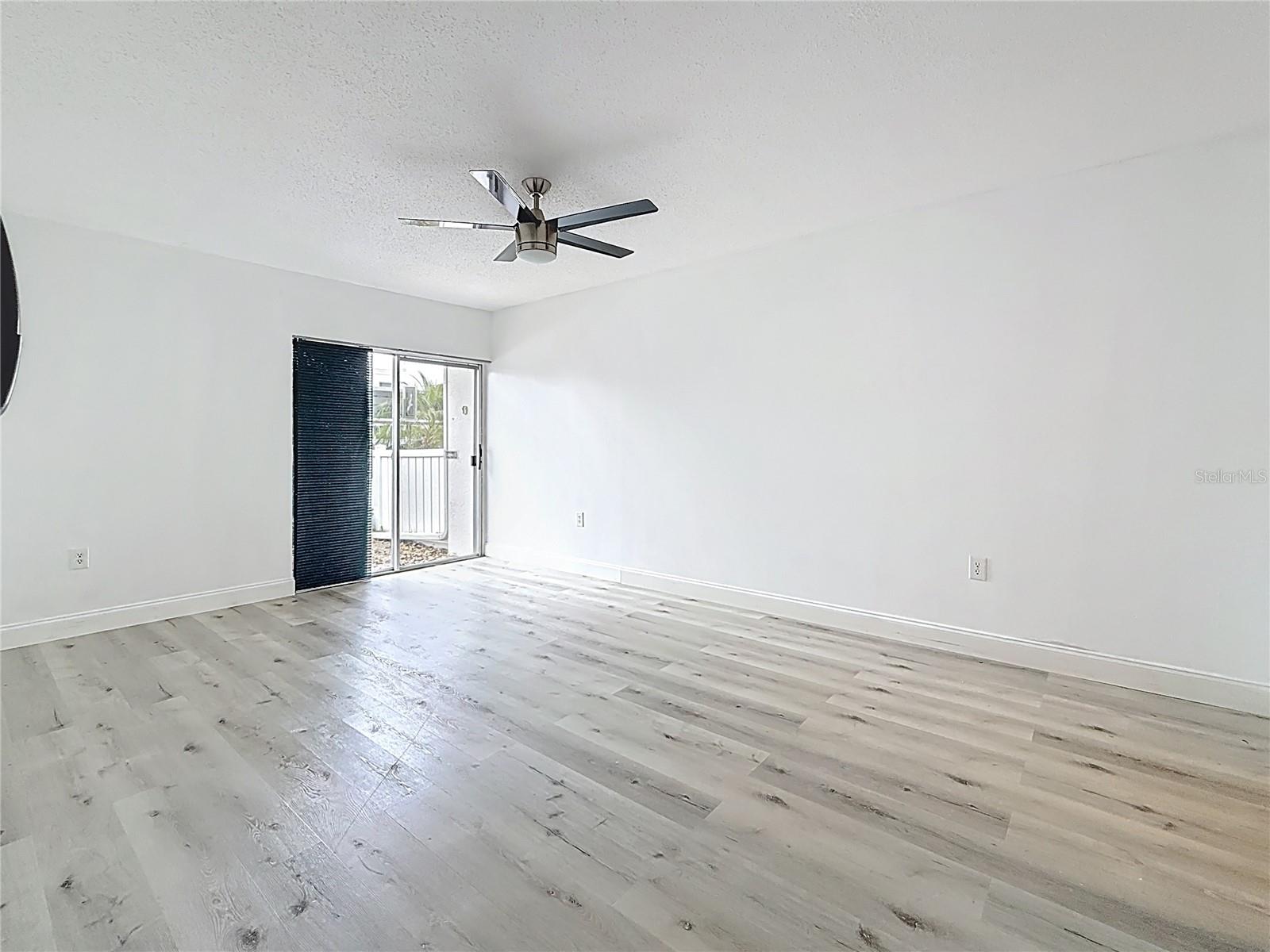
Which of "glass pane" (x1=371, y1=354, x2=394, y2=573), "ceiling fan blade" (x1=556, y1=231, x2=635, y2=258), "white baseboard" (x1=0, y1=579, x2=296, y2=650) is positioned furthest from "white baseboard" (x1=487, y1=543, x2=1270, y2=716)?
"white baseboard" (x1=0, y1=579, x2=296, y2=650)

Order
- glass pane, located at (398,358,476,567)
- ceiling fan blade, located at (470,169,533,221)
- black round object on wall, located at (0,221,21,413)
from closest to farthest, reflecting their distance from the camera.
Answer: ceiling fan blade, located at (470,169,533,221) → black round object on wall, located at (0,221,21,413) → glass pane, located at (398,358,476,567)

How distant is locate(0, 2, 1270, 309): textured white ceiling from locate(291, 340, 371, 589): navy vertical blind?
4.66 feet

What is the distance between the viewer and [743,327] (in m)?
4.16

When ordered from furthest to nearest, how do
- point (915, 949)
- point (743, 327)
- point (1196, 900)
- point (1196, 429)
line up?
point (743, 327), point (1196, 429), point (1196, 900), point (915, 949)

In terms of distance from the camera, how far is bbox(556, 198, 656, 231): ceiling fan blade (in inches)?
99.3

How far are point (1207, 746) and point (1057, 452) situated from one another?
1.36 metres

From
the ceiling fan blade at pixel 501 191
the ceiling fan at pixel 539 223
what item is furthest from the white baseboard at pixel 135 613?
the ceiling fan blade at pixel 501 191

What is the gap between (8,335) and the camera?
3191 millimetres

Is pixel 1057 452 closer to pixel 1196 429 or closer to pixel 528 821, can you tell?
pixel 1196 429

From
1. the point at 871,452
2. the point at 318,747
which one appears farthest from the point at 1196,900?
the point at 318,747

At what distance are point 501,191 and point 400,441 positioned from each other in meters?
3.43

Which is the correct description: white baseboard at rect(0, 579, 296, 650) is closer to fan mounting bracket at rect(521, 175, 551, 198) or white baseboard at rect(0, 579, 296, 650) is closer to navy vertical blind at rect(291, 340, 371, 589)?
navy vertical blind at rect(291, 340, 371, 589)

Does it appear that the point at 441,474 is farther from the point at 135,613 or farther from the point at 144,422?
the point at 135,613

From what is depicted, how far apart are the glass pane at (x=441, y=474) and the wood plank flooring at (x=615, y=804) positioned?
2616mm
